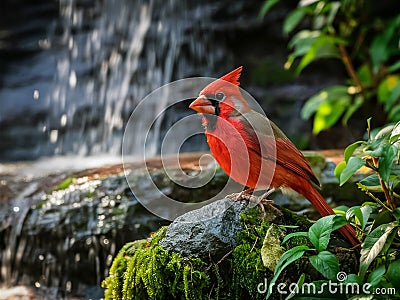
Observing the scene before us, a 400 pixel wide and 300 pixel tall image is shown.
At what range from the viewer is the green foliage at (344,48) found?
5.83m

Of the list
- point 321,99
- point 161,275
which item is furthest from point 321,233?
point 321,99

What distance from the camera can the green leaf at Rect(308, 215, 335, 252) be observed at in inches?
86.4

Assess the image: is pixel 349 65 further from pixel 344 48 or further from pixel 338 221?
pixel 338 221

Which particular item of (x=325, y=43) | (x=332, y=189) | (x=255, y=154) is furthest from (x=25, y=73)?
(x=255, y=154)

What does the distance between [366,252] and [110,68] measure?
253 inches

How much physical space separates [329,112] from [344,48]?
751mm

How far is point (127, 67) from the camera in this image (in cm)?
814

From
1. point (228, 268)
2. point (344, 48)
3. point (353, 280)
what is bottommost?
point (353, 280)

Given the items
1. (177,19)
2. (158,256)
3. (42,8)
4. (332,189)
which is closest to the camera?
(158,256)

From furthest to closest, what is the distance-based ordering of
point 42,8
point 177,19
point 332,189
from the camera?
point 42,8, point 177,19, point 332,189

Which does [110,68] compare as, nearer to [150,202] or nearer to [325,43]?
[325,43]

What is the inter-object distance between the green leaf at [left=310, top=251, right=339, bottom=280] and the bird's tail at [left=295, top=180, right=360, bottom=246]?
Result: 404mm

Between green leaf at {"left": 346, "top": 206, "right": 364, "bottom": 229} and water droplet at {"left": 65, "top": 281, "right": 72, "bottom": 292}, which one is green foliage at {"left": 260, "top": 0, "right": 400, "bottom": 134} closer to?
water droplet at {"left": 65, "top": 281, "right": 72, "bottom": 292}

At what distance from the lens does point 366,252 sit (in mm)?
2264
